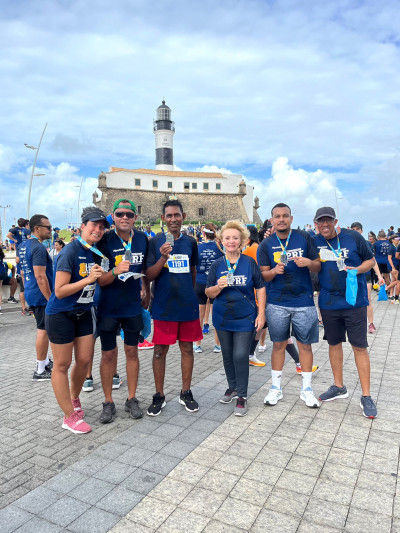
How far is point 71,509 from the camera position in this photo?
2746mm

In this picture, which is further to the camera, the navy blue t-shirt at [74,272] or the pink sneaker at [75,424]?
the pink sneaker at [75,424]

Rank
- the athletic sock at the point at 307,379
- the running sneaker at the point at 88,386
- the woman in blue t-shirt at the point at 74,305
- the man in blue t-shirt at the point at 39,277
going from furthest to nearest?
the man in blue t-shirt at the point at 39,277
the running sneaker at the point at 88,386
the athletic sock at the point at 307,379
the woman in blue t-shirt at the point at 74,305

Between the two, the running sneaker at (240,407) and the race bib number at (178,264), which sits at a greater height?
the race bib number at (178,264)

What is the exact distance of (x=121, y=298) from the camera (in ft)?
13.6

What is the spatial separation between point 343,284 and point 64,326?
3.00 metres

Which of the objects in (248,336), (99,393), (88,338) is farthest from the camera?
(99,393)

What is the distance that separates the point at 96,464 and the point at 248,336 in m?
1.97

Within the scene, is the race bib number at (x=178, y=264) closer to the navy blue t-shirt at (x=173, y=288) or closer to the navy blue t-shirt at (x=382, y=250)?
the navy blue t-shirt at (x=173, y=288)

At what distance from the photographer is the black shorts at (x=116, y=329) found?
4.14 metres

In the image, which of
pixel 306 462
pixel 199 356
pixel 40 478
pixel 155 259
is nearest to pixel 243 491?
pixel 306 462

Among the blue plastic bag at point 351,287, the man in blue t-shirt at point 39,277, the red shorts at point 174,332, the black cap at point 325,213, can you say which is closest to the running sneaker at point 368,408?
the blue plastic bag at point 351,287

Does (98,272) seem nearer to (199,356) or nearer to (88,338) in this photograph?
(88,338)

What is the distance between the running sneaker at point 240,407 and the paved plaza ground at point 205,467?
0.08 m

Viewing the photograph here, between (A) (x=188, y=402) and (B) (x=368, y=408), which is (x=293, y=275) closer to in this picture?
(B) (x=368, y=408)
